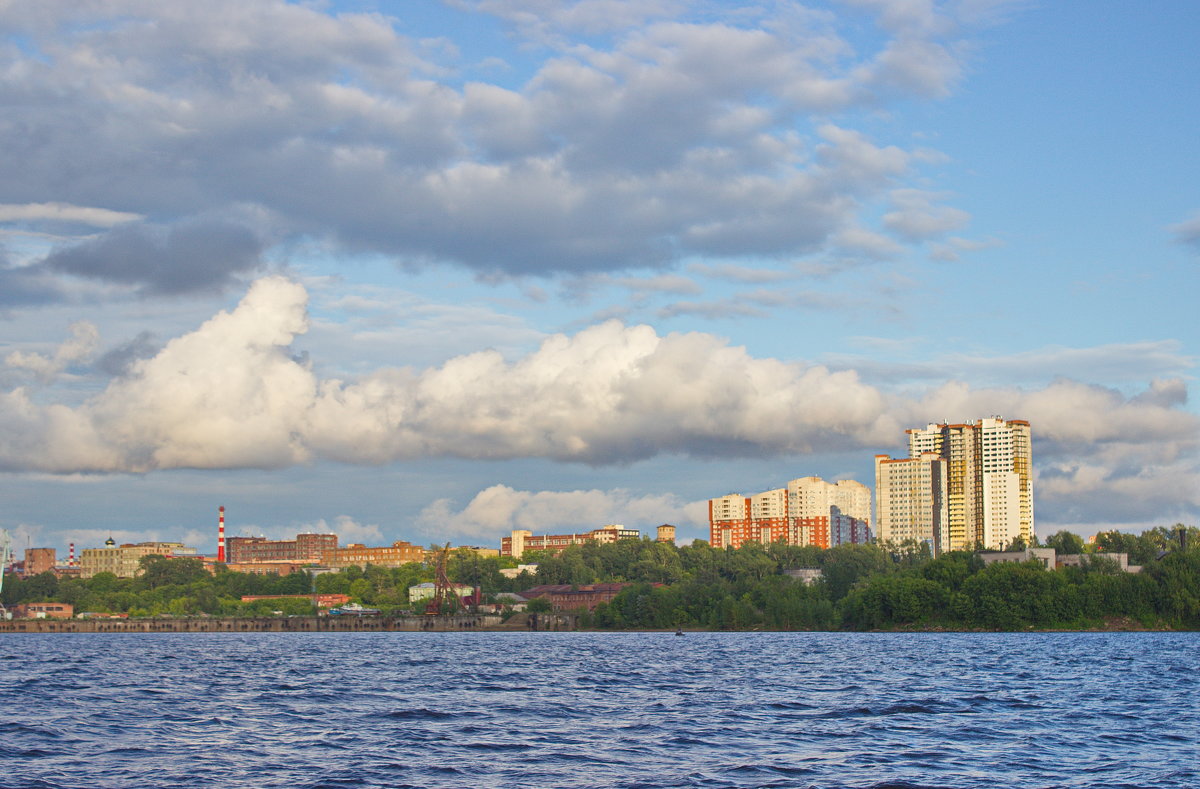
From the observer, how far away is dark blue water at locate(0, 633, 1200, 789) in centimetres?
3684

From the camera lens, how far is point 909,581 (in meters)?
176

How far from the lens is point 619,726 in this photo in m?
49.7

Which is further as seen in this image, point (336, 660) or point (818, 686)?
point (336, 660)

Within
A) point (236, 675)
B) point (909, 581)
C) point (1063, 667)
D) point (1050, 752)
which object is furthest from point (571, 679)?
point (909, 581)

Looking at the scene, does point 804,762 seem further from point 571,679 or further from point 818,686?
point 571,679

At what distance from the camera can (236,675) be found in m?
88.9

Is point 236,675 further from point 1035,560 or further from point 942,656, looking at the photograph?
point 1035,560

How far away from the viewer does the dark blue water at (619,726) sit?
36.8 meters

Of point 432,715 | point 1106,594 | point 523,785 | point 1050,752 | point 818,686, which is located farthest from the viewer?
point 1106,594

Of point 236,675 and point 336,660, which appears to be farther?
point 336,660

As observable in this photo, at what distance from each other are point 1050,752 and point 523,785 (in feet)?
58.1

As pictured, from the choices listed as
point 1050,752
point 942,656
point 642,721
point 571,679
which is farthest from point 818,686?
point 942,656

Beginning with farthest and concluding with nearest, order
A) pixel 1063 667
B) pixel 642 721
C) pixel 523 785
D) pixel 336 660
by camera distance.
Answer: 1. pixel 336 660
2. pixel 1063 667
3. pixel 642 721
4. pixel 523 785

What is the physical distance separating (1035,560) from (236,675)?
4698 inches
